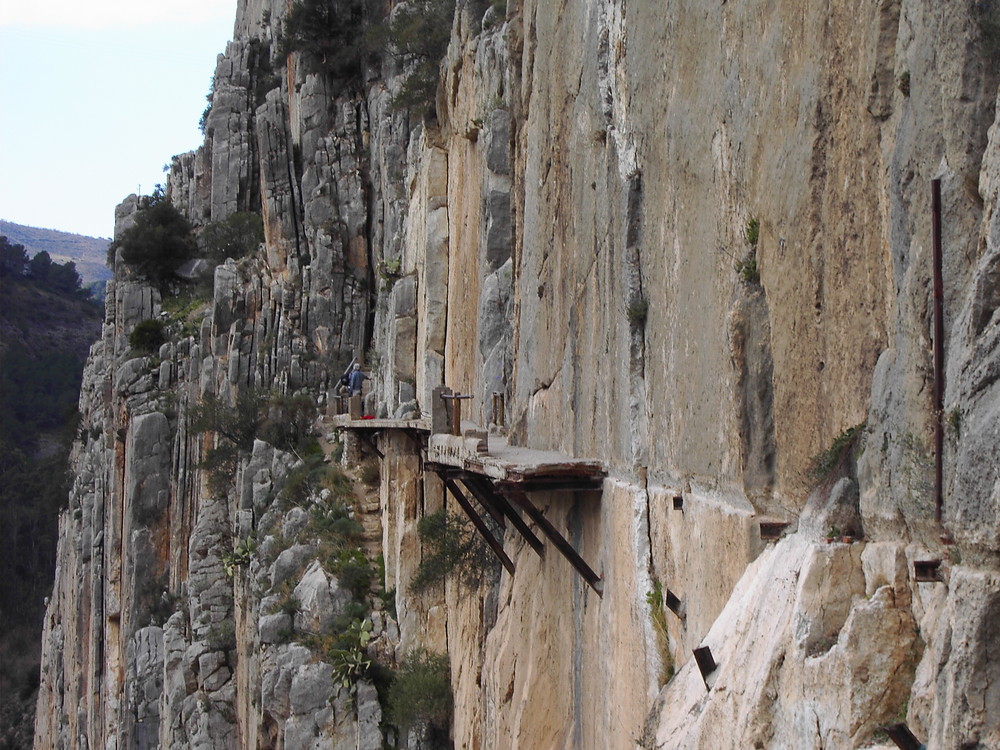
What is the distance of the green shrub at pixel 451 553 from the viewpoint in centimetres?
1662

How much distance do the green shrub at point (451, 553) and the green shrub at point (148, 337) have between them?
1051 inches

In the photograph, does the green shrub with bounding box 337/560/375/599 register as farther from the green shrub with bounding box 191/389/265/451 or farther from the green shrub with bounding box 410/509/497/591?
the green shrub with bounding box 191/389/265/451

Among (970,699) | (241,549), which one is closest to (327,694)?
(241,549)

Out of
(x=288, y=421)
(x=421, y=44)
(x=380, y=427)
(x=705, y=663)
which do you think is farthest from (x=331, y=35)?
(x=705, y=663)

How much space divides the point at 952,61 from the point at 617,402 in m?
5.06

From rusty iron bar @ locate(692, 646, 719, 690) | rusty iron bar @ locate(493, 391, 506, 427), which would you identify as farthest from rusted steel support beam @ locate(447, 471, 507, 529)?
rusty iron bar @ locate(692, 646, 719, 690)

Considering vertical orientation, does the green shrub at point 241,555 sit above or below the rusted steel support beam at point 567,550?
below

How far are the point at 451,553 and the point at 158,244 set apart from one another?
34667mm

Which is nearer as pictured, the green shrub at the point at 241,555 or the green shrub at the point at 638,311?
the green shrub at the point at 638,311

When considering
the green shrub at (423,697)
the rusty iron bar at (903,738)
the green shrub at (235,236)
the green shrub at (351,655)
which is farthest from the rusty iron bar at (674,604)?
the green shrub at (235,236)

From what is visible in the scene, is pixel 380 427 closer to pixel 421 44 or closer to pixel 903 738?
pixel 421 44

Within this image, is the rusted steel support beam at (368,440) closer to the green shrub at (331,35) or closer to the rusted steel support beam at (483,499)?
the rusted steel support beam at (483,499)

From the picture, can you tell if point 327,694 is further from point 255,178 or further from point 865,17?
point 255,178

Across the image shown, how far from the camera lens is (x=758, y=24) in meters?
5.33
